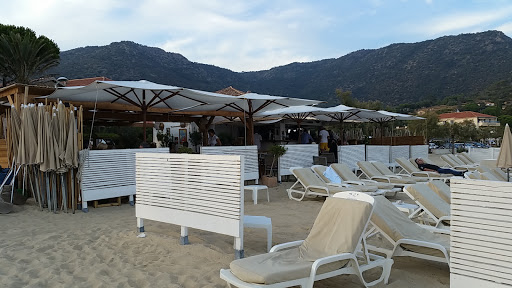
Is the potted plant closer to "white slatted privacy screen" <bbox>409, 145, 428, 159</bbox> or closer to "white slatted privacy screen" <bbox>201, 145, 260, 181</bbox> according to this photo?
"white slatted privacy screen" <bbox>201, 145, 260, 181</bbox>

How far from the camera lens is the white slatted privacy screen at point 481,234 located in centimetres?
238

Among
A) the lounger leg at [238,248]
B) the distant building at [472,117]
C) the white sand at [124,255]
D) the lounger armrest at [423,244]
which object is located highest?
the distant building at [472,117]

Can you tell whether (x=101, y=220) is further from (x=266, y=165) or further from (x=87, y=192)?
(x=266, y=165)

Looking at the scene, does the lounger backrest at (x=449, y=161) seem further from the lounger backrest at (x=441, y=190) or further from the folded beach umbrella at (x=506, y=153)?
the lounger backrest at (x=441, y=190)

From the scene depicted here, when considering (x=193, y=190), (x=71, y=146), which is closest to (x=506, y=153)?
(x=193, y=190)

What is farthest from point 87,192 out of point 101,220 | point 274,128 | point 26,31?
point 26,31

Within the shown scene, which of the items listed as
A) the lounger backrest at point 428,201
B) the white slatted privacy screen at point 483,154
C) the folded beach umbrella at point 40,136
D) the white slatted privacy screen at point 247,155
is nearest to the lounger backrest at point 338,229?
the lounger backrest at point 428,201

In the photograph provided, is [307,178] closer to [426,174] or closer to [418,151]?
[426,174]

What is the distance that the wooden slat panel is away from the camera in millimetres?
10570

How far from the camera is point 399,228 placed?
3.86 m

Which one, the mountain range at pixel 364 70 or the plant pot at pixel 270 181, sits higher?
the mountain range at pixel 364 70

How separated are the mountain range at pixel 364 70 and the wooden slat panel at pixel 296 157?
142 ft

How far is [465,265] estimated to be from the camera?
2549mm

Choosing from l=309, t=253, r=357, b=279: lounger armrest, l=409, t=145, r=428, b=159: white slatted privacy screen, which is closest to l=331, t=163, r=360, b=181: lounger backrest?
l=309, t=253, r=357, b=279: lounger armrest
